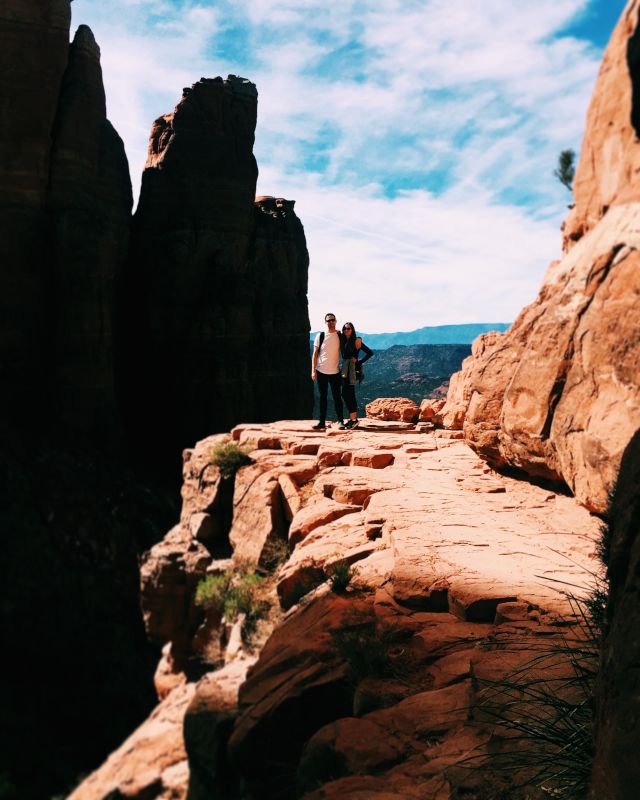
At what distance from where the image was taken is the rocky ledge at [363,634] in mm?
3238

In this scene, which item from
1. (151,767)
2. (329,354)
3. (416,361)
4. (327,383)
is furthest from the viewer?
(416,361)

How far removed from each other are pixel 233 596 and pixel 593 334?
5172 mm

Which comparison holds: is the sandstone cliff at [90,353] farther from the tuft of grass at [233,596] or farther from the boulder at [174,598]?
the tuft of grass at [233,596]

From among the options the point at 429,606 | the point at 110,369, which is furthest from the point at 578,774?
the point at 110,369

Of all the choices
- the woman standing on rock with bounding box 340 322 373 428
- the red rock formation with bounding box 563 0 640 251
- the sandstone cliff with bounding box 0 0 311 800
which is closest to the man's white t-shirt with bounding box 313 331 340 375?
the woman standing on rock with bounding box 340 322 373 428

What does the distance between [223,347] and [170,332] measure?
3271 mm

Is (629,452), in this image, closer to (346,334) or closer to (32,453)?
(346,334)

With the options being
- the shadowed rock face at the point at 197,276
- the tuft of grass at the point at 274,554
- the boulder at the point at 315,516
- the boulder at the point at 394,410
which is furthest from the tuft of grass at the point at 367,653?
the shadowed rock face at the point at 197,276

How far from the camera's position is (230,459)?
426 inches

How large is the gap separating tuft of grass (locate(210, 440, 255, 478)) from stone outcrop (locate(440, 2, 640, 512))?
4804 mm

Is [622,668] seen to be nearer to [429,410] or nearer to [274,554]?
[274,554]

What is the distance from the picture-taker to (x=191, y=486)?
Result: 11898mm

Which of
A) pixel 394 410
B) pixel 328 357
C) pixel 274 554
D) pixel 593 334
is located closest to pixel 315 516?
pixel 274 554

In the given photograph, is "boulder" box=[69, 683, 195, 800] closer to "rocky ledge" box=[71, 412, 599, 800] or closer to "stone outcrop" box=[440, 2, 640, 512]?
"rocky ledge" box=[71, 412, 599, 800]
